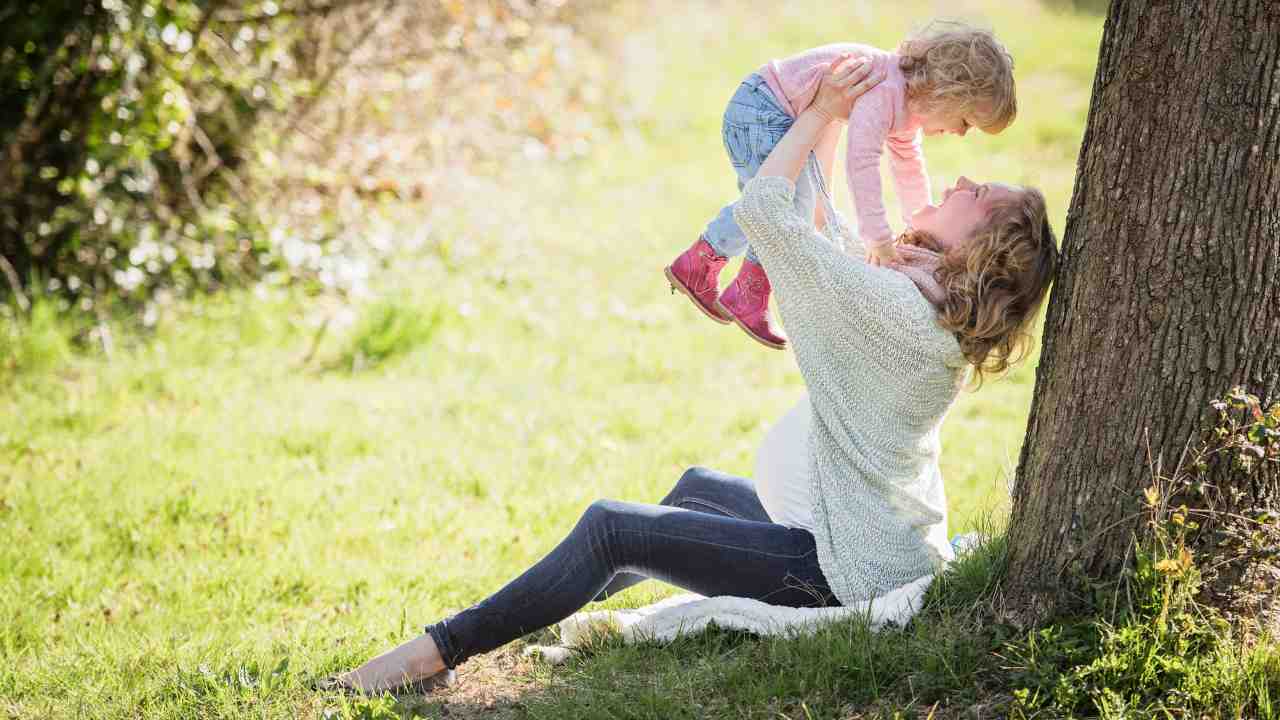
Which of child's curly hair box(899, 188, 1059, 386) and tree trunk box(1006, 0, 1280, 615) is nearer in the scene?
tree trunk box(1006, 0, 1280, 615)

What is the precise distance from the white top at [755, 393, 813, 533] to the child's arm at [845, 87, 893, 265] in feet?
1.46

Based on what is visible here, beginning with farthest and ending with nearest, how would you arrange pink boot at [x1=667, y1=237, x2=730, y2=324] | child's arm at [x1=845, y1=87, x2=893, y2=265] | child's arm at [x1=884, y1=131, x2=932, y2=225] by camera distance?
1. pink boot at [x1=667, y1=237, x2=730, y2=324]
2. child's arm at [x1=884, y1=131, x2=932, y2=225]
3. child's arm at [x1=845, y1=87, x2=893, y2=265]

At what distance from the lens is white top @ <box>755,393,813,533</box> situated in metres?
3.02

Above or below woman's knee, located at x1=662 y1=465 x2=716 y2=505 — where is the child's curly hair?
above

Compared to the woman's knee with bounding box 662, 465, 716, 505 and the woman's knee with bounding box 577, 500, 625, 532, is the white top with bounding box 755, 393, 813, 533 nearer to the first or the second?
the woman's knee with bounding box 662, 465, 716, 505

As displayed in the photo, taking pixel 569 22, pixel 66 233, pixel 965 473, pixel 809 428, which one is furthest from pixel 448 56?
pixel 809 428

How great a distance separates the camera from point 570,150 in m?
10.0

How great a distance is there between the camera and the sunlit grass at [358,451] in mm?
3377

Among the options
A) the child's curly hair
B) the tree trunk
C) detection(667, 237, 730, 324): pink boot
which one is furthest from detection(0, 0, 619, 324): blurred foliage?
the tree trunk

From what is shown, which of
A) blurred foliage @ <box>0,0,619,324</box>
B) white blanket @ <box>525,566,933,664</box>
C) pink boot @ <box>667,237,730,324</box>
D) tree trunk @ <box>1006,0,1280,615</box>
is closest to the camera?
tree trunk @ <box>1006,0,1280,615</box>

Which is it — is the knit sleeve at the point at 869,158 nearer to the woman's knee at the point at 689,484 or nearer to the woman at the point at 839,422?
the woman at the point at 839,422

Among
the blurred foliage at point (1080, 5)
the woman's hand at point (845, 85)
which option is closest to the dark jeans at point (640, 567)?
the woman's hand at point (845, 85)

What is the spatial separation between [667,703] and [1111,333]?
132cm

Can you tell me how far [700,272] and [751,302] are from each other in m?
0.17
